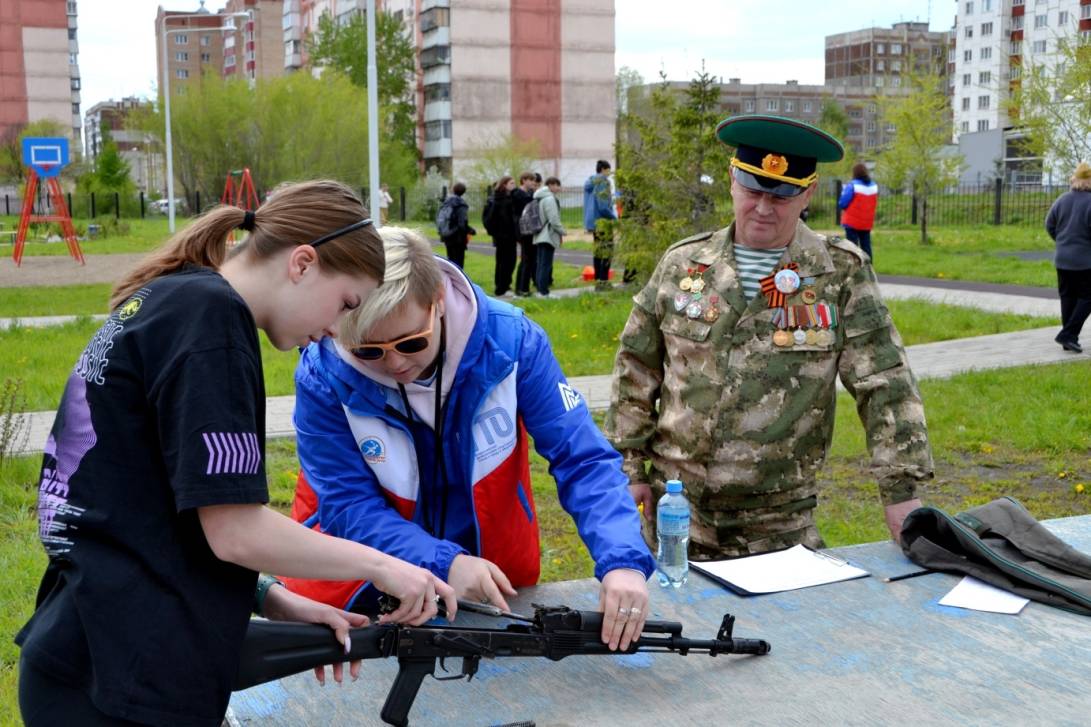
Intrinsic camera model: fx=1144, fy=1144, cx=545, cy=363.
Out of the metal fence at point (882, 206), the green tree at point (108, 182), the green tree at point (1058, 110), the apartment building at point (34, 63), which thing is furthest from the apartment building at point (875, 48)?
the green tree at point (1058, 110)

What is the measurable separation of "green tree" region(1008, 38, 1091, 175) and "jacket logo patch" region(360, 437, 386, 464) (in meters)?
21.3

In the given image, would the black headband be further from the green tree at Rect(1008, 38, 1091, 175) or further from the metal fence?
the metal fence

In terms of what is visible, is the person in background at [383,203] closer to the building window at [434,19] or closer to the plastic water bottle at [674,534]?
the plastic water bottle at [674,534]

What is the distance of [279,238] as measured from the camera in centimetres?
183

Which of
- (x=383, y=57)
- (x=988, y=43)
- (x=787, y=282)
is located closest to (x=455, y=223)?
(x=787, y=282)

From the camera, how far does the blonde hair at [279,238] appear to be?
1.81 meters

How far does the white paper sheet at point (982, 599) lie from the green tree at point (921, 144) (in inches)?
888

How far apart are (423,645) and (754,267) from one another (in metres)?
1.83

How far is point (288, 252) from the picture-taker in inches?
72.3

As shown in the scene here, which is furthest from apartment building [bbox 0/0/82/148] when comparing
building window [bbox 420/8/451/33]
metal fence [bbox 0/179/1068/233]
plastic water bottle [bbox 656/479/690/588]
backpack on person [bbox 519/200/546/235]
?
plastic water bottle [bbox 656/479/690/588]

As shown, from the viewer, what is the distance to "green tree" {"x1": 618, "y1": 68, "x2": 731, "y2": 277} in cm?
1066

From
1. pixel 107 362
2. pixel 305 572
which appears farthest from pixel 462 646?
pixel 107 362

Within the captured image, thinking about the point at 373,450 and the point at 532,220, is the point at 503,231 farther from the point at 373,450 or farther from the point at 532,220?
the point at 373,450

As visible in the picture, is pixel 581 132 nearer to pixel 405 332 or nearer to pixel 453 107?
pixel 453 107
